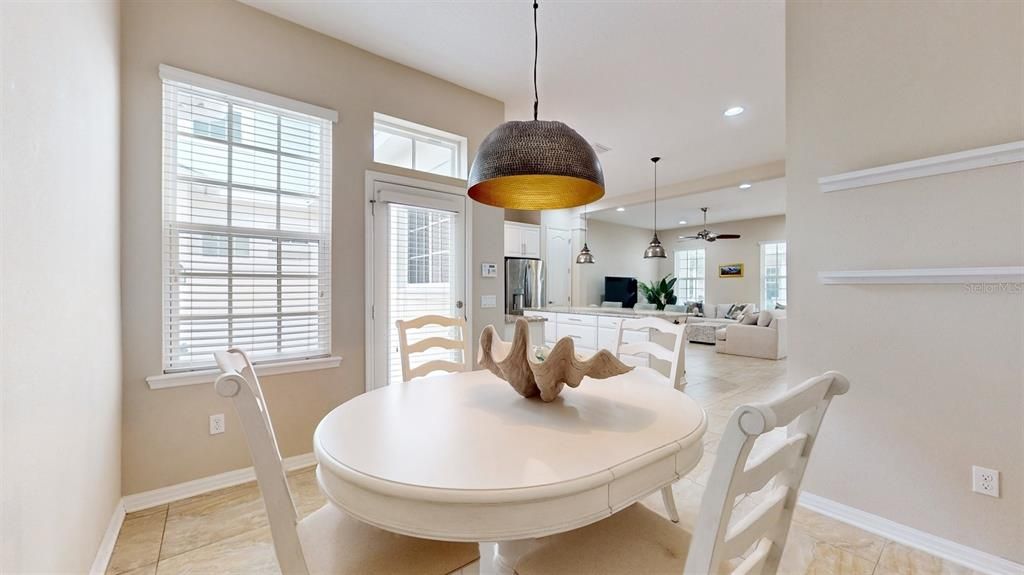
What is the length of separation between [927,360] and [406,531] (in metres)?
2.19

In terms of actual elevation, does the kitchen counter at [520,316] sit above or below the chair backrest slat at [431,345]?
below

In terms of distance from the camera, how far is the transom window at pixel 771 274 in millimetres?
8812

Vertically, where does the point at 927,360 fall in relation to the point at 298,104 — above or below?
below

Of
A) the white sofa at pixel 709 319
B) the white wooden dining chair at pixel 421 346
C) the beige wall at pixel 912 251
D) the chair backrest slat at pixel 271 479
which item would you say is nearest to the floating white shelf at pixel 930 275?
the beige wall at pixel 912 251

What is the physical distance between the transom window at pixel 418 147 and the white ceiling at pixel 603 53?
0.43 m

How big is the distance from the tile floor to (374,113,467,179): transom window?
2196 mm

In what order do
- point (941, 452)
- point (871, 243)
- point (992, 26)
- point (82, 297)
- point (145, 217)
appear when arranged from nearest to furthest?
1. point (82, 297)
2. point (992, 26)
3. point (941, 452)
4. point (871, 243)
5. point (145, 217)

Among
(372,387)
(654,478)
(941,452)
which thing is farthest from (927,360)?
(372,387)

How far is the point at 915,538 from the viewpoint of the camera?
1701 mm

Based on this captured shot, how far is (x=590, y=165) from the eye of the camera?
1.29 metres

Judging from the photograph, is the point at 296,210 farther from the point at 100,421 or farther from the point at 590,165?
the point at 590,165

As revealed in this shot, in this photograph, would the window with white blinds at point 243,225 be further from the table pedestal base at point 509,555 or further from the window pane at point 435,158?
the table pedestal base at point 509,555

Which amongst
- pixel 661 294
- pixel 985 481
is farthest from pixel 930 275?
pixel 661 294

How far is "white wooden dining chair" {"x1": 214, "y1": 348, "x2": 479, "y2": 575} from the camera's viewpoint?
79 centimetres
